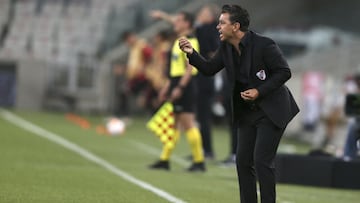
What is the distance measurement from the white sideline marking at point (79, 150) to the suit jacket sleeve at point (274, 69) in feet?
6.39

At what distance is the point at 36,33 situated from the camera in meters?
26.9

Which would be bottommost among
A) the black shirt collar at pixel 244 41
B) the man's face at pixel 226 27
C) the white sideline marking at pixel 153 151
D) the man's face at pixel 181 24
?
the white sideline marking at pixel 153 151

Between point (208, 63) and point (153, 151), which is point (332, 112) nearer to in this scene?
point (153, 151)

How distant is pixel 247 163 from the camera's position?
9.20 m

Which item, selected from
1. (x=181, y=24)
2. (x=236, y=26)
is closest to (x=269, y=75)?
(x=236, y=26)

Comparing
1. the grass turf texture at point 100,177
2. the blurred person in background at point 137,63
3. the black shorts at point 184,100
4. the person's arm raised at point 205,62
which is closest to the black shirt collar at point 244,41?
the person's arm raised at point 205,62

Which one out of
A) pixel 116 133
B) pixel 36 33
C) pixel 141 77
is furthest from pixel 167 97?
pixel 36 33

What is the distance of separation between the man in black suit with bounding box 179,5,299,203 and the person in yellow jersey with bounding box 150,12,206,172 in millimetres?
4983

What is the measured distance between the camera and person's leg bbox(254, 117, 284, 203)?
8977 millimetres

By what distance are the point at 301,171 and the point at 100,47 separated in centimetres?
1795

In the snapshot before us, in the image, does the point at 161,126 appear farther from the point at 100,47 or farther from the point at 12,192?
the point at 100,47

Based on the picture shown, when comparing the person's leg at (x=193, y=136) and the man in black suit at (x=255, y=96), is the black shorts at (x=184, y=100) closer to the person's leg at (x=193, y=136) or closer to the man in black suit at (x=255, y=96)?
the person's leg at (x=193, y=136)

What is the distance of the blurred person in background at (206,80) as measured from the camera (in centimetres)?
1584

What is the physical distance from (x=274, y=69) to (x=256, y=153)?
2.32 ft
